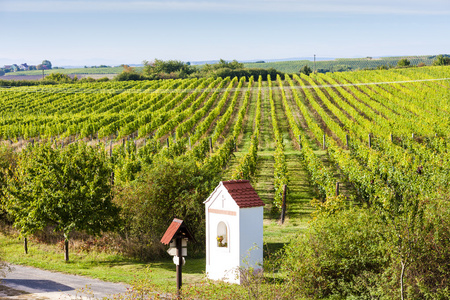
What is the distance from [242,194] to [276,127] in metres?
35.9

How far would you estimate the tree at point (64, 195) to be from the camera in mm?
23234

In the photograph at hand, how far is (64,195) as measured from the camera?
2330 cm

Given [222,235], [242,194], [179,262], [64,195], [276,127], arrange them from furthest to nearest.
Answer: [276,127] → [64,195] → [222,235] → [242,194] → [179,262]

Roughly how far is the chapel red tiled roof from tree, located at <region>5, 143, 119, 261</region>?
7.11 meters

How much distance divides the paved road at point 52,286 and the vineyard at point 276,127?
35.6ft

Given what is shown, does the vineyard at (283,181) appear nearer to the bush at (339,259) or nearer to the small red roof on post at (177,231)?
the bush at (339,259)

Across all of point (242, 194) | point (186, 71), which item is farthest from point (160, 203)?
point (186, 71)

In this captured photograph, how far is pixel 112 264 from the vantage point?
22688 mm

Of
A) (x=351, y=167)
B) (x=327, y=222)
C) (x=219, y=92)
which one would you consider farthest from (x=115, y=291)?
(x=219, y=92)

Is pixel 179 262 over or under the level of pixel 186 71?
under

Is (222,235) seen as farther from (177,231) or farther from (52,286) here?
(52,286)

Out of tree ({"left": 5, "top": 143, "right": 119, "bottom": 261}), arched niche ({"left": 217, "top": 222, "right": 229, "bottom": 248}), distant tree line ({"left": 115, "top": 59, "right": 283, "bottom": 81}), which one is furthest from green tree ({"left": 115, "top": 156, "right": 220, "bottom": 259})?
distant tree line ({"left": 115, "top": 59, "right": 283, "bottom": 81})

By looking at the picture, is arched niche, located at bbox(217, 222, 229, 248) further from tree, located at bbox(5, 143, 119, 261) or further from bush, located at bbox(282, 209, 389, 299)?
tree, located at bbox(5, 143, 119, 261)

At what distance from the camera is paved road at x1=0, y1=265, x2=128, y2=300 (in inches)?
709
